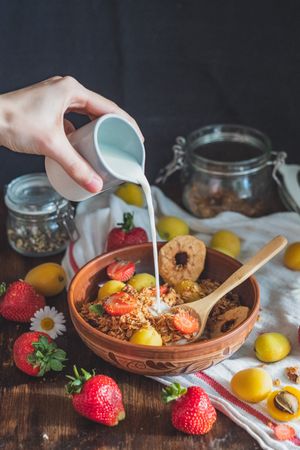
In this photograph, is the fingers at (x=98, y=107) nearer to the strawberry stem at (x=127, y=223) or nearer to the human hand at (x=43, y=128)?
the human hand at (x=43, y=128)

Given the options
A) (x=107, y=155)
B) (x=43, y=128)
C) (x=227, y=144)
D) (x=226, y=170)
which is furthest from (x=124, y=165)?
(x=227, y=144)

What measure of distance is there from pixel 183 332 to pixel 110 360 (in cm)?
12

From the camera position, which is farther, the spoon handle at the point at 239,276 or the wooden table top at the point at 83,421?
the spoon handle at the point at 239,276

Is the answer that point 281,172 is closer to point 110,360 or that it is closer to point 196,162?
point 196,162

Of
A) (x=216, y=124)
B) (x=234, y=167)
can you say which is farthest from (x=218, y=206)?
(x=216, y=124)

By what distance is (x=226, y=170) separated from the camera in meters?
1.60

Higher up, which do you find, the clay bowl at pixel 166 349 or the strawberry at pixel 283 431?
the clay bowl at pixel 166 349

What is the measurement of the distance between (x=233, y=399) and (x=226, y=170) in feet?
2.01

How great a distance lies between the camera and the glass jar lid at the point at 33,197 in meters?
1.50

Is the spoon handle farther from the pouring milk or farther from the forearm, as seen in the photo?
the forearm

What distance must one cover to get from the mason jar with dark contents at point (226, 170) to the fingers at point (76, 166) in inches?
22.5

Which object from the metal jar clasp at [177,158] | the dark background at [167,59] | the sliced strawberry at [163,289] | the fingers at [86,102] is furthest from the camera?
the metal jar clasp at [177,158]

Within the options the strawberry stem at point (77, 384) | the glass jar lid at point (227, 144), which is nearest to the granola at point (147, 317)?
the strawberry stem at point (77, 384)

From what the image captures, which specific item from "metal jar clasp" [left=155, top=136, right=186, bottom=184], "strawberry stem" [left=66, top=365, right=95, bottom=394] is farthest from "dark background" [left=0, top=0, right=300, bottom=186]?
"strawberry stem" [left=66, top=365, right=95, bottom=394]
